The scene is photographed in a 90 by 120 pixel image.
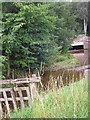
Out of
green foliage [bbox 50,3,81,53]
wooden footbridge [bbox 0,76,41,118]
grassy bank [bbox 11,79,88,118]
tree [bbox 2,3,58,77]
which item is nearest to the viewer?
grassy bank [bbox 11,79,88,118]

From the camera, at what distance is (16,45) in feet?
13.4

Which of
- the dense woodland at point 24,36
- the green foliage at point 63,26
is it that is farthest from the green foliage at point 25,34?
the green foliage at point 63,26

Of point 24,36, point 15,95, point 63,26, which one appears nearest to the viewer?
point 15,95

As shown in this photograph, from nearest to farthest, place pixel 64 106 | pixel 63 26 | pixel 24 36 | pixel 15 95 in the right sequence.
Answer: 1. pixel 64 106
2. pixel 15 95
3. pixel 24 36
4. pixel 63 26

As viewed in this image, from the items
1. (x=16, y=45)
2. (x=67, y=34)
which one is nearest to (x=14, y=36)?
(x=16, y=45)

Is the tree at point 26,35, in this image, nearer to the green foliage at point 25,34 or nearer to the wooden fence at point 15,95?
the green foliage at point 25,34

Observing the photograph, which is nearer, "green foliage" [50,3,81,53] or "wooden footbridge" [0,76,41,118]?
"wooden footbridge" [0,76,41,118]

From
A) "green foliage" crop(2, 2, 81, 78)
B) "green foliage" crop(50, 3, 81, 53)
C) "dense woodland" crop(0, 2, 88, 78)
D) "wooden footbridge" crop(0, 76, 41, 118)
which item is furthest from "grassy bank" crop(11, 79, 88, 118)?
"green foliage" crop(50, 3, 81, 53)

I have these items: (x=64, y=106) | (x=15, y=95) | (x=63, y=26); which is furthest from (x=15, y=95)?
(x=63, y=26)

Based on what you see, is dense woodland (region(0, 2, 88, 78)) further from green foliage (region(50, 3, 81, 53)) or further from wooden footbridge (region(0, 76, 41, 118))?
green foliage (region(50, 3, 81, 53))

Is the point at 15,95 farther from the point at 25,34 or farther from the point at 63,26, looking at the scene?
the point at 63,26

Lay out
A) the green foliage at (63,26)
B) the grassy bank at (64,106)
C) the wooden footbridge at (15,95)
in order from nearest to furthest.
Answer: the grassy bank at (64,106), the wooden footbridge at (15,95), the green foliage at (63,26)

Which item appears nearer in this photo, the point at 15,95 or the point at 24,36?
the point at 15,95

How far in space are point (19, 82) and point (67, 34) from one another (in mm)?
5845
